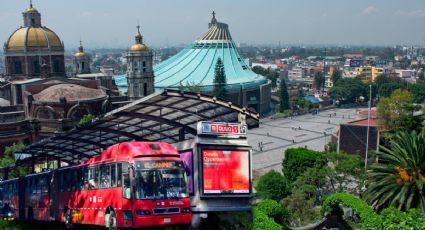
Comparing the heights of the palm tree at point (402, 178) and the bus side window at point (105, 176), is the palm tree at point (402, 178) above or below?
below

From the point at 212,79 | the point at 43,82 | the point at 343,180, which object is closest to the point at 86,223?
the point at 343,180

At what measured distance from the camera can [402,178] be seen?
19.4 m

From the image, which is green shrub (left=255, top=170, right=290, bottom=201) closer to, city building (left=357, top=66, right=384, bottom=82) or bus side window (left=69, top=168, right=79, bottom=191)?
bus side window (left=69, top=168, right=79, bottom=191)

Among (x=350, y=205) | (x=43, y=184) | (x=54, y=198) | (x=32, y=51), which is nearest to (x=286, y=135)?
(x=32, y=51)

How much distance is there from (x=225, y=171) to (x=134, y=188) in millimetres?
2751

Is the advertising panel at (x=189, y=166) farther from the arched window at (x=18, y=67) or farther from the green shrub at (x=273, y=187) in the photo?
the arched window at (x=18, y=67)

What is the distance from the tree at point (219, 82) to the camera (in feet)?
247

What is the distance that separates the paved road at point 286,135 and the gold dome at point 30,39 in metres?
22.6

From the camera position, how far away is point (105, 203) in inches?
532

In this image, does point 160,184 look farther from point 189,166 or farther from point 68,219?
point 68,219

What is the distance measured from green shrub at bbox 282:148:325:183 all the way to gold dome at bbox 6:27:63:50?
A: 27.0m

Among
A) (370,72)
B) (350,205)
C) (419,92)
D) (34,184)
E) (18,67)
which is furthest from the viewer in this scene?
(370,72)

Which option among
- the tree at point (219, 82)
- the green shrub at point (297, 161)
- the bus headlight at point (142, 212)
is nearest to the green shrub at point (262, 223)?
the bus headlight at point (142, 212)

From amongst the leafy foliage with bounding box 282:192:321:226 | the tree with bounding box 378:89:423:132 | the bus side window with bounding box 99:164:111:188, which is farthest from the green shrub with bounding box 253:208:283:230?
the tree with bounding box 378:89:423:132
